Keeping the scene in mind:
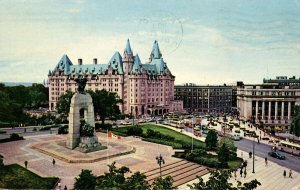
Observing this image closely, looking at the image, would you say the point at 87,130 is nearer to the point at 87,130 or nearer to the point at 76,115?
the point at 87,130

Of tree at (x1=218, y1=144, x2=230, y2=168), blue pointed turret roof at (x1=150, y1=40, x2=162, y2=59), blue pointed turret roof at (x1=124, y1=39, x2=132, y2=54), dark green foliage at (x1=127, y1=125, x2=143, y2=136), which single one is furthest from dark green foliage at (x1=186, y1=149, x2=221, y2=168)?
Answer: blue pointed turret roof at (x1=150, y1=40, x2=162, y2=59)

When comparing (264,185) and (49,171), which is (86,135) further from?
(264,185)

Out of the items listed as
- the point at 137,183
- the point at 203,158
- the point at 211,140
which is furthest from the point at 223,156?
the point at 137,183

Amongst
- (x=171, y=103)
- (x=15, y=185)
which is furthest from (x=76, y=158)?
(x=171, y=103)

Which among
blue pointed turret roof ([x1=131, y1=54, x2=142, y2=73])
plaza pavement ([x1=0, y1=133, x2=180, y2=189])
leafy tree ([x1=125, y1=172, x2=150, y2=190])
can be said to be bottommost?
plaza pavement ([x1=0, y1=133, x2=180, y2=189])

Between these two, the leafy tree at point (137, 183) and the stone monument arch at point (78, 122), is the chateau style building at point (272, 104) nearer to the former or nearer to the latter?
the stone monument arch at point (78, 122)

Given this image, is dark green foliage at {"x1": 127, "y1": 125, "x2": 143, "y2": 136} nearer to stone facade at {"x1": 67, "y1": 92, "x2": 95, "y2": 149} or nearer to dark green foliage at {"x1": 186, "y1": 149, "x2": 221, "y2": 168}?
stone facade at {"x1": 67, "y1": 92, "x2": 95, "y2": 149}
